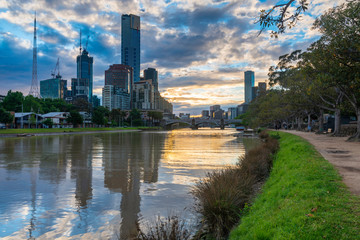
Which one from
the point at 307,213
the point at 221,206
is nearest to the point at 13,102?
the point at 221,206

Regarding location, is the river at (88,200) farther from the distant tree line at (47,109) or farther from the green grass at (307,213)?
the distant tree line at (47,109)

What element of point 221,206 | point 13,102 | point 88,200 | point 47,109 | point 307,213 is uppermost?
point 13,102

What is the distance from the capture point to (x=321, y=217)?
571 centimetres

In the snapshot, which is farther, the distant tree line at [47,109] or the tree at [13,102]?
the tree at [13,102]

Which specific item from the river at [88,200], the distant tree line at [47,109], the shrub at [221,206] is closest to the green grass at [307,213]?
the shrub at [221,206]

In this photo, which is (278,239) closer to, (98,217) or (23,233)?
(98,217)

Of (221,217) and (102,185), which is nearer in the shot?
(221,217)

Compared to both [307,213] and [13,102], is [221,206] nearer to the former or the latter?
[307,213]

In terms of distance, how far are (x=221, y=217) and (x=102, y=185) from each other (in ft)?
28.2

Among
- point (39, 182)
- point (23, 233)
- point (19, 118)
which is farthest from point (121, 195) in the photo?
point (19, 118)

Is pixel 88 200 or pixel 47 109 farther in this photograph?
pixel 47 109

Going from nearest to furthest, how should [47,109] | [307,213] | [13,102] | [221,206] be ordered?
[307,213]
[221,206]
[13,102]
[47,109]

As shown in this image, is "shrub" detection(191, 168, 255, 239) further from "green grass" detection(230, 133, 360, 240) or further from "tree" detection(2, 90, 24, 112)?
"tree" detection(2, 90, 24, 112)

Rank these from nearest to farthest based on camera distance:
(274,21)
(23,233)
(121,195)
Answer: (274,21), (23,233), (121,195)
